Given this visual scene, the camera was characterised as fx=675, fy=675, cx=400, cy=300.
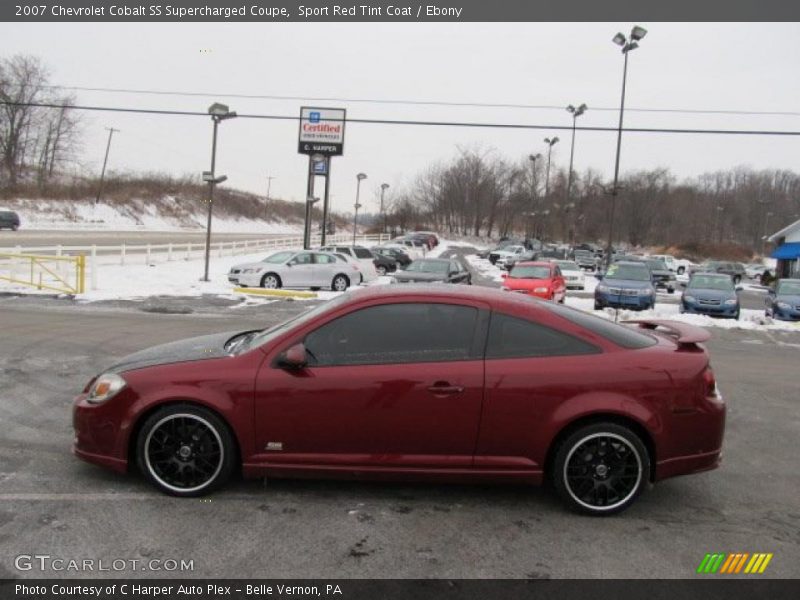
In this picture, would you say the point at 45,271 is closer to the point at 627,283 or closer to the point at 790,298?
the point at 627,283

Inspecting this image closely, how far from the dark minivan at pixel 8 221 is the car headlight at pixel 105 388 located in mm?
49228

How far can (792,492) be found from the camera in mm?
5035

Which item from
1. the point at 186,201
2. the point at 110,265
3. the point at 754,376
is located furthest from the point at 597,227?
the point at 754,376

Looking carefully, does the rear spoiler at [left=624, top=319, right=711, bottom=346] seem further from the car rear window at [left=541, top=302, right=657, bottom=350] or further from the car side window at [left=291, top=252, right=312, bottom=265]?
the car side window at [left=291, top=252, right=312, bottom=265]

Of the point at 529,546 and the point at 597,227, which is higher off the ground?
the point at 597,227

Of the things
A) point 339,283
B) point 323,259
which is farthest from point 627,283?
point 323,259

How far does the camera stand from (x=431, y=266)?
70.0 feet

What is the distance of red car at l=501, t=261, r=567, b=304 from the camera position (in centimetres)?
2019

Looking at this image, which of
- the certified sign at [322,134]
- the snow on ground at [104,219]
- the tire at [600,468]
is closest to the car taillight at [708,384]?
the tire at [600,468]

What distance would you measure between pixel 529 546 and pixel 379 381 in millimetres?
1345

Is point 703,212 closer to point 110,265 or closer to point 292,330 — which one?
point 110,265

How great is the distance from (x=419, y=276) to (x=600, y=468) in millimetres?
15881

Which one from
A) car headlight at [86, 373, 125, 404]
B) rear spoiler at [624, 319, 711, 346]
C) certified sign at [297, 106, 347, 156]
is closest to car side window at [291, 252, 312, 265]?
certified sign at [297, 106, 347, 156]

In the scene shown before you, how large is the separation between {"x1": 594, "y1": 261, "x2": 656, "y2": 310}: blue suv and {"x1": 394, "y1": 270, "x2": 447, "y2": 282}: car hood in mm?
4753
